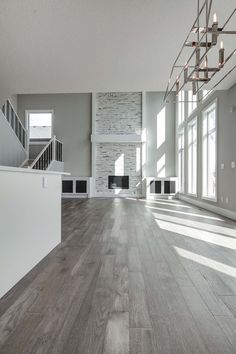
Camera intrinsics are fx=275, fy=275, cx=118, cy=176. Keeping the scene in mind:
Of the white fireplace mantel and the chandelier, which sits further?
the white fireplace mantel

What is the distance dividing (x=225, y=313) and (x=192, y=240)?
6.41 feet

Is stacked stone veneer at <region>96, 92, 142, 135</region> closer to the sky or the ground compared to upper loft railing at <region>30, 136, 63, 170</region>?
closer to the sky

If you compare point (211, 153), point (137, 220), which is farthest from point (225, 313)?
point (211, 153)

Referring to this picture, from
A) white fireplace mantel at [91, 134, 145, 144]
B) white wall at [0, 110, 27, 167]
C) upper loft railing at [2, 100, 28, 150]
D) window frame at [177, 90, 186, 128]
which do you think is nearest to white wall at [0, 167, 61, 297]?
white wall at [0, 110, 27, 167]

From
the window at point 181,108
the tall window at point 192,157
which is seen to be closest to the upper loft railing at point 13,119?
the tall window at point 192,157

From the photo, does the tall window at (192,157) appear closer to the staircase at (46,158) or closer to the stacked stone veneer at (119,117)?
the stacked stone veneer at (119,117)

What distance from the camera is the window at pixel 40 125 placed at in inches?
487

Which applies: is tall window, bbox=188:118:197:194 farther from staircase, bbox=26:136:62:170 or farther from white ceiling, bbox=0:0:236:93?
staircase, bbox=26:136:62:170

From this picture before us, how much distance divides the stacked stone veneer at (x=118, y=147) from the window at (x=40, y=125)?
221 centimetres

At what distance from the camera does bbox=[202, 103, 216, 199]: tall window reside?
23.6ft

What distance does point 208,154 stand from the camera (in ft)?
24.8

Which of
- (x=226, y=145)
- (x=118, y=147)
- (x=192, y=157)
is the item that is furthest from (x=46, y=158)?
(x=226, y=145)

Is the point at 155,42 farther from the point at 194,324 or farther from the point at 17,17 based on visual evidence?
the point at 194,324

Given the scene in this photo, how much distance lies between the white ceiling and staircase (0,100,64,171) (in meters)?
1.38
